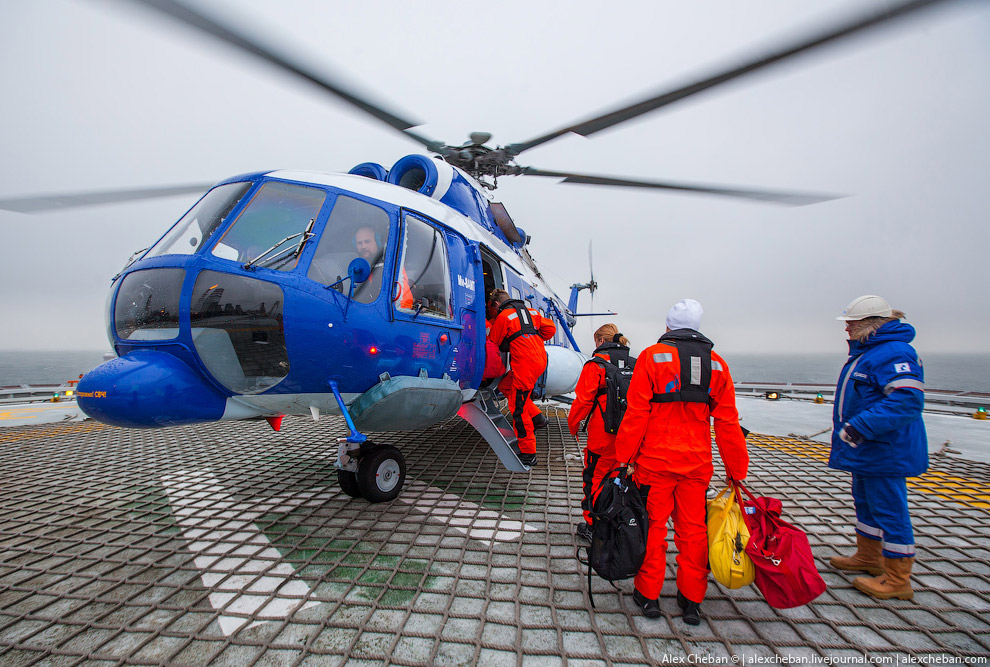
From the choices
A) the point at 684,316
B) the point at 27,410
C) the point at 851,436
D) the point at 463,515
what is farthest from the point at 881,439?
the point at 27,410

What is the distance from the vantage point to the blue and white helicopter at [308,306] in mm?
2736

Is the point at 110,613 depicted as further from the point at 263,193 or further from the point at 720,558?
the point at 720,558

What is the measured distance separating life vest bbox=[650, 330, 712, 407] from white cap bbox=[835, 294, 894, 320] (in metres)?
1.15

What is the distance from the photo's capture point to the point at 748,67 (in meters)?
2.88

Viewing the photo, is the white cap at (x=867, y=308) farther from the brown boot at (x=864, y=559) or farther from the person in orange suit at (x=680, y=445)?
the brown boot at (x=864, y=559)

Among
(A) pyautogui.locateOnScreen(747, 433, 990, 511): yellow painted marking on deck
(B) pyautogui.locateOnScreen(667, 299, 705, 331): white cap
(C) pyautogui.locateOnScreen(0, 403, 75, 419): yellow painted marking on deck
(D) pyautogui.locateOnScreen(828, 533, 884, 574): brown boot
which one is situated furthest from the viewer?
(C) pyautogui.locateOnScreen(0, 403, 75, 419): yellow painted marking on deck

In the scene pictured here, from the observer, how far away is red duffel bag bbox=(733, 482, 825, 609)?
2076mm

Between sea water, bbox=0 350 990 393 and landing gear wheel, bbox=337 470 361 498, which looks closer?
landing gear wheel, bbox=337 470 361 498

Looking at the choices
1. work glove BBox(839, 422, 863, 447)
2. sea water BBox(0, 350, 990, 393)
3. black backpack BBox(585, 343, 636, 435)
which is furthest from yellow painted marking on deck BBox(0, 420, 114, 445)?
work glove BBox(839, 422, 863, 447)

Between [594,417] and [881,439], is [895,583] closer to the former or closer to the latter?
[881,439]

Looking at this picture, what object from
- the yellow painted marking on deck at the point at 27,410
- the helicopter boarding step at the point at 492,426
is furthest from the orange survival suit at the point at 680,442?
the yellow painted marking on deck at the point at 27,410

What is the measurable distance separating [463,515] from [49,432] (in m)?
8.10

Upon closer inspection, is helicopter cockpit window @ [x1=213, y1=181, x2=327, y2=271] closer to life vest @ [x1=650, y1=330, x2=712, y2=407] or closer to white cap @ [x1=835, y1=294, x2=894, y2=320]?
life vest @ [x1=650, y1=330, x2=712, y2=407]

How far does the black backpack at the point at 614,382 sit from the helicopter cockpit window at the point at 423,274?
155 centimetres
